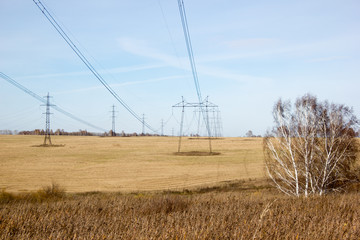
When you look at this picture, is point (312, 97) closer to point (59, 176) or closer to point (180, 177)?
point (180, 177)

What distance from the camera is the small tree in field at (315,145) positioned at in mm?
32094

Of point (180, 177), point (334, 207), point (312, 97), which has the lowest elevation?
point (180, 177)

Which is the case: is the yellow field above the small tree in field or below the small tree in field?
below

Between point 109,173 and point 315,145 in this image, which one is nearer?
point 315,145

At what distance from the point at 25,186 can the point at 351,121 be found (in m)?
36.2

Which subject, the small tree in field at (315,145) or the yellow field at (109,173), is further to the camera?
the yellow field at (109,173)

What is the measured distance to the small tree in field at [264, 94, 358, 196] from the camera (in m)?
32.1

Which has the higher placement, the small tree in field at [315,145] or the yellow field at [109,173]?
the small tree in field at [315,145]

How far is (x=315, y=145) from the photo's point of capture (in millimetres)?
32281

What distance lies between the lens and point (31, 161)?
70812 mm

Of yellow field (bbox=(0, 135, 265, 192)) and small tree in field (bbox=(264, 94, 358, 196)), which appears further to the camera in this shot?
yellow field (bbox=(0, 135, 265, 192))

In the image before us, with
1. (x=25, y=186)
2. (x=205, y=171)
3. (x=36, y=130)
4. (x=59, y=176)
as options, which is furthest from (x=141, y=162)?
(x=36, y=130)

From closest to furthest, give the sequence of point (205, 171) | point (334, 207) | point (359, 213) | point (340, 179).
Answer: point (359, 213), point (334, 207), point (340, 179), point (205, 171)

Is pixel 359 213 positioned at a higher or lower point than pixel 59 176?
higher
